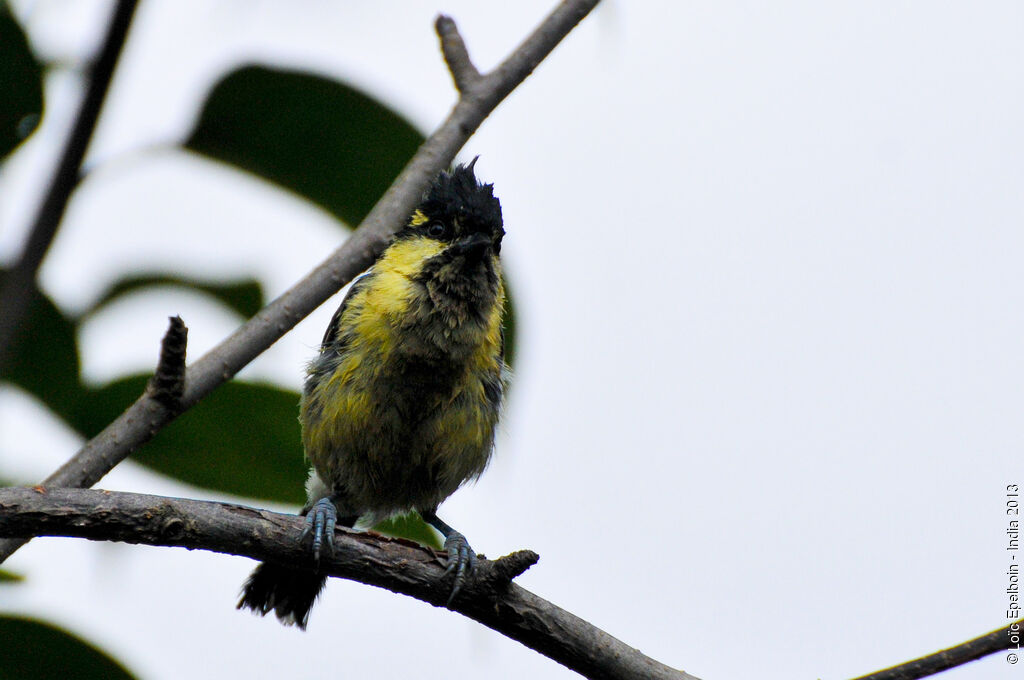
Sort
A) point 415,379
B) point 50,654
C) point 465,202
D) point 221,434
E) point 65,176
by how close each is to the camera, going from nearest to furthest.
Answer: point 65,176, point 50,654, point 221,434, point 415,379, point 465,202

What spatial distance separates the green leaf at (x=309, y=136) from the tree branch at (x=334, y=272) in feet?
0.53

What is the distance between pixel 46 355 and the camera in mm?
2855

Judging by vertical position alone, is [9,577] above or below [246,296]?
below

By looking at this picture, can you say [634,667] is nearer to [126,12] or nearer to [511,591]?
[511,591]

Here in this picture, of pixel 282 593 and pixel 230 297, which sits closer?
pixel 230 297

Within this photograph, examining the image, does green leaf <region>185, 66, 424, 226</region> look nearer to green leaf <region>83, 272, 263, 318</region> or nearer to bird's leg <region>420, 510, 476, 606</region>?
green leaf <region>83, 272, 263, 318</region>

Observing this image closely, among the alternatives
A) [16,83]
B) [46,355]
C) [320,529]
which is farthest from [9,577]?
[16,83]

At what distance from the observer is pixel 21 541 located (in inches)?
92.9

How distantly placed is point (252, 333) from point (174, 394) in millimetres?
304

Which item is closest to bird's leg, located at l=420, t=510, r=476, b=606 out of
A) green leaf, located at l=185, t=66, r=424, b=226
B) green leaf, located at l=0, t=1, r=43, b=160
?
green leaf, located at l=185, t=66, r=424, b=226

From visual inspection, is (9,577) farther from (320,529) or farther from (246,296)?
(246,296)

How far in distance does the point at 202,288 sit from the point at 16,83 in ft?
2.67

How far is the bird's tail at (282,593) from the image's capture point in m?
3.91

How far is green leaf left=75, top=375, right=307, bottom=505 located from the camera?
118 inches
